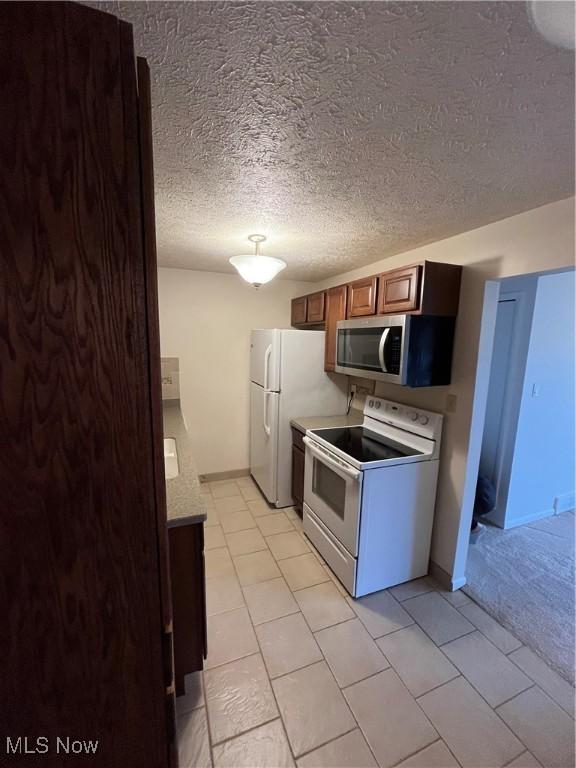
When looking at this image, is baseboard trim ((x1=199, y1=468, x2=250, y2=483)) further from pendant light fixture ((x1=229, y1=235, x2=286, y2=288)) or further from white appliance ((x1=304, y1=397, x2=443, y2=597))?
pendant light fixture ((x1=229, y1=235, x2=286, y2=288))

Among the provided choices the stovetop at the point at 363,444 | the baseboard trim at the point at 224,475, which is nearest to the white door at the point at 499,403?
the stovetop at the point at 363,444

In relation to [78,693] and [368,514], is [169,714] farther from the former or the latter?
[368,514]

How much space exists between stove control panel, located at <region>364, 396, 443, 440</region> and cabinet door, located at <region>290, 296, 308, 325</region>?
1195 millimetres

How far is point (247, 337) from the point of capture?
3615 millimetres

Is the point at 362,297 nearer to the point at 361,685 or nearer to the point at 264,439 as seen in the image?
the point at 264,439

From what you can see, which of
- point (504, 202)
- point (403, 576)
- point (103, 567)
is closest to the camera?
point (103, 567)

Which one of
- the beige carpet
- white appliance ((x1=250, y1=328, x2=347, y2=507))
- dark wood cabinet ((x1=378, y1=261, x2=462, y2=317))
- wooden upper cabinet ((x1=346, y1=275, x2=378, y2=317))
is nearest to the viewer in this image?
the beige carpet

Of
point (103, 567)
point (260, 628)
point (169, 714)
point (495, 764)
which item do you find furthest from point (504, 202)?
point (260, 628)

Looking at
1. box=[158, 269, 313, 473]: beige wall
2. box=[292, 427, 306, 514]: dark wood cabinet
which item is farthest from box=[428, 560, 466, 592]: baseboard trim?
box=[158, 269, 313, 473]: beige wall

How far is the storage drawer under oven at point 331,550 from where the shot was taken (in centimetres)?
203

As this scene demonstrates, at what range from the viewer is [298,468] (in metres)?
2.89

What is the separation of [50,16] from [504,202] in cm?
183

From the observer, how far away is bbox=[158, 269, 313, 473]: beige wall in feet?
10.8

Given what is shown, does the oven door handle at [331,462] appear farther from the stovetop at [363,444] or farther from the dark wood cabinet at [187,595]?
the dark wood cabinet at [187,595]
